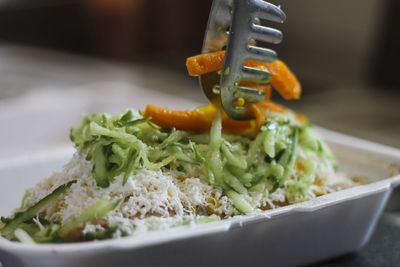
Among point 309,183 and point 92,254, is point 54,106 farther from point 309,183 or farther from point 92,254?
point 92,254

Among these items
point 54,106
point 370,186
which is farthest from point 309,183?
point 54,106

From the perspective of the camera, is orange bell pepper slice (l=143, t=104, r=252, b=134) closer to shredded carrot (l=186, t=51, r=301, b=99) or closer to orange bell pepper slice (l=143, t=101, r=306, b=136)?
orange bell pepper slice (l=143, t=101, r=306, b=136)

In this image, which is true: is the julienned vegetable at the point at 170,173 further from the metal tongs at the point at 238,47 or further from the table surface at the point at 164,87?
the table surface at the point at 164,87

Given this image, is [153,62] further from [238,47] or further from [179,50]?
[238,47]

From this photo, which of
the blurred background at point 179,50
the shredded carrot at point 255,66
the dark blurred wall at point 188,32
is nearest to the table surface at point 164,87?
the blurred background at point 179,50

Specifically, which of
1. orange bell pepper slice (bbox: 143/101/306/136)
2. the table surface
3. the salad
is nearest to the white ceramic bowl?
the salad

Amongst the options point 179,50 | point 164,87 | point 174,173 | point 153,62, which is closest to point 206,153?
point 174,173
